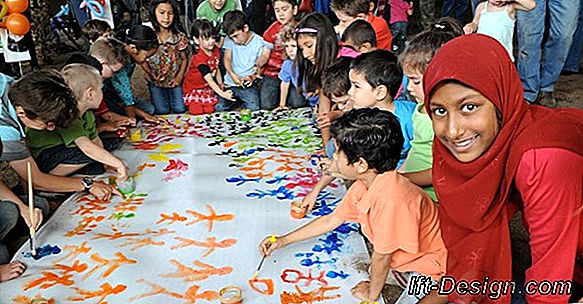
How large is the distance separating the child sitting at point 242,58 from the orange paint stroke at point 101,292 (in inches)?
95.7

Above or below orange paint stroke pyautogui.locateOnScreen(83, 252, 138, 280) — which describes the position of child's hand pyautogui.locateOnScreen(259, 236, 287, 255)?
above

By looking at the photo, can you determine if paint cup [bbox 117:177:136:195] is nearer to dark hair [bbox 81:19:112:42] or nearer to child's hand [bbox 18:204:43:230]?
child's hand [bbox 18:204:43:230]

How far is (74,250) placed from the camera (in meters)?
2.42

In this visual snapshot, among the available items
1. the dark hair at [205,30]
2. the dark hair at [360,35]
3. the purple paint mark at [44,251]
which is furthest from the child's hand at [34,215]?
the dark hair at [205,30]

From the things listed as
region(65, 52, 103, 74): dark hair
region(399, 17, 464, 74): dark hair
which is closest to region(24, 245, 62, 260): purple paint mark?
region(65, 52, 103, 74): dark hair

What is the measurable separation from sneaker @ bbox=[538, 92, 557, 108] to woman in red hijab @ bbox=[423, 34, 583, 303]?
3102 millimetres

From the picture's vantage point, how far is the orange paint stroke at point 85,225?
2561 mm

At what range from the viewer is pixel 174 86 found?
4414mm

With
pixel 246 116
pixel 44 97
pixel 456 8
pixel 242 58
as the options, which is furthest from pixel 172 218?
pixel 456 8

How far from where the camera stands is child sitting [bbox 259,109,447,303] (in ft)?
6.48

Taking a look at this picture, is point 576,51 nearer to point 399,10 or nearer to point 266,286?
point 399,10

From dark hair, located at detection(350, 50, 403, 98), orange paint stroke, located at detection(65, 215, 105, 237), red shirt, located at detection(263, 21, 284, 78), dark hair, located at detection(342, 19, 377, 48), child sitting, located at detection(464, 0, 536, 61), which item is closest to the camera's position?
orange paint stroke, located at detection(65, 215, 105, 237)

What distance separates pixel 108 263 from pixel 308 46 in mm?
2002

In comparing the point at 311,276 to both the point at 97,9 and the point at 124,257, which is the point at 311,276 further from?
the point at 97,9
